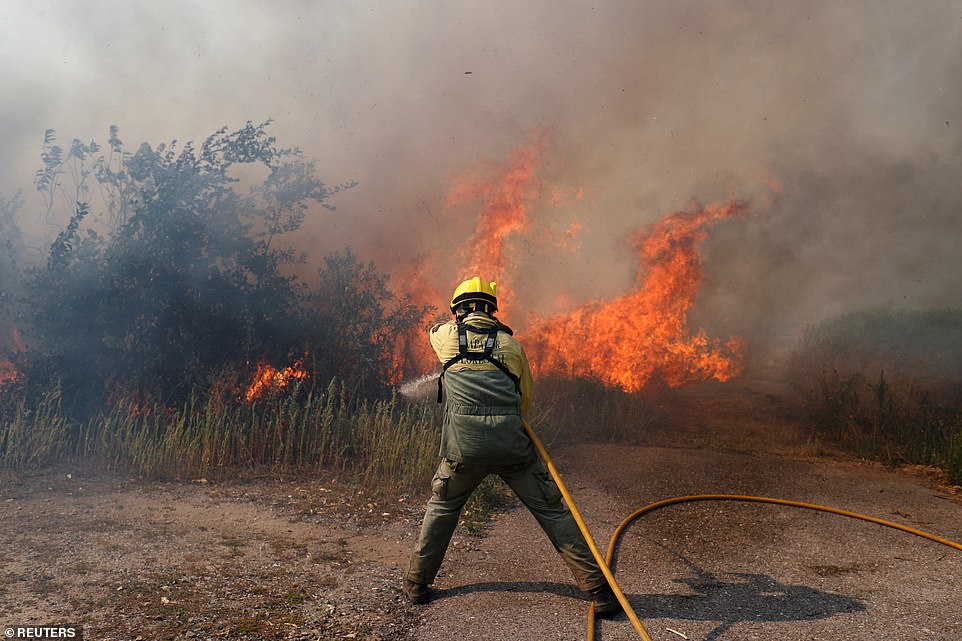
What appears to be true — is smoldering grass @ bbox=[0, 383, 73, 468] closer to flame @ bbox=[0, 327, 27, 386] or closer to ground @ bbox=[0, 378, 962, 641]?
ground @ bbox=[0, 378, 962, 641]

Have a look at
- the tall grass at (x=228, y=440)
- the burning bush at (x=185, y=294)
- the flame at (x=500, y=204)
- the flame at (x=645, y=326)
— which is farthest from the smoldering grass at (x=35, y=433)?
the flame at (x=645, y=326)

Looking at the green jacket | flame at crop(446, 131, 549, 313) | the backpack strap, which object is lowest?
the green jacket

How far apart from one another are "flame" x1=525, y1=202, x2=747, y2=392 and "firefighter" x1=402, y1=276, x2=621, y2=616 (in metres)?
6.50

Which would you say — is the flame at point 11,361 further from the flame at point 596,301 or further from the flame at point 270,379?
the flame at point 596,301

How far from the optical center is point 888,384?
10.8 metres

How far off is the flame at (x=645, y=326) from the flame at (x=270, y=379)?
13.6 ft

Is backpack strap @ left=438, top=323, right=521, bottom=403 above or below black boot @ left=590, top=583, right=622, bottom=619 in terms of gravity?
above

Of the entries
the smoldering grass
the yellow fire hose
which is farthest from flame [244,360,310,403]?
the yellow fire hose

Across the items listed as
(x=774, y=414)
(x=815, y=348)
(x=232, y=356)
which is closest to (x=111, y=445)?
(x=232, y=356)

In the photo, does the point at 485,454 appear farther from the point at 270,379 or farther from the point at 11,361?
the point at 11,361

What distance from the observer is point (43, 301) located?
744 cm

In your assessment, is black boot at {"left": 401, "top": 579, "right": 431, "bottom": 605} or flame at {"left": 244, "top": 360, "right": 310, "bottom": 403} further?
flame at {"left": 244, "top": 360, "right": 310, "bottom": 403}

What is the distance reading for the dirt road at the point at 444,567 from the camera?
12.4 ft

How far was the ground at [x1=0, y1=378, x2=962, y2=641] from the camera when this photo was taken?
3789mm
